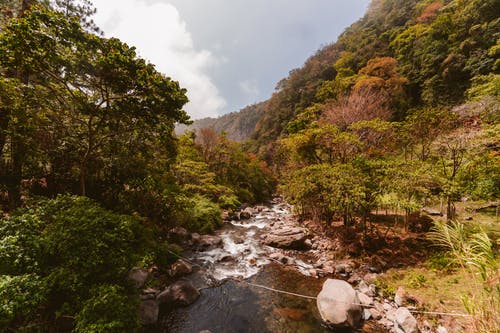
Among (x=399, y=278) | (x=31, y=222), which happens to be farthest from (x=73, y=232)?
(x=399, y=278)

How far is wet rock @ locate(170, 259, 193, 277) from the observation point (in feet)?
26.3

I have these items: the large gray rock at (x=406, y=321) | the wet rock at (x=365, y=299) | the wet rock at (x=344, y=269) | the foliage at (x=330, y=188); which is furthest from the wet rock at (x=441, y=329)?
the foliage at (x=330, y=188)

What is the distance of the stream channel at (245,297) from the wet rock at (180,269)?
0.28 meters

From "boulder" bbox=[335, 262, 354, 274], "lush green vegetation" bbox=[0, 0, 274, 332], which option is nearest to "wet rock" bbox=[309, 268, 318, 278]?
"boulder" bbox=[335, 262, 354, 274]

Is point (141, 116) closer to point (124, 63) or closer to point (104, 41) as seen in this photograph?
point (124, 63)

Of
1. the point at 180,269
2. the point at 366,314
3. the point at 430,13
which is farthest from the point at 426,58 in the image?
the point at 180,269

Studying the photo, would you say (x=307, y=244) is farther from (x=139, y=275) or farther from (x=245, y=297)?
(x=139, y=275)

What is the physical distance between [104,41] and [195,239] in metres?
10.1

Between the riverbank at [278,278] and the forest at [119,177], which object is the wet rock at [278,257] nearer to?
the riverbank at [278,278]

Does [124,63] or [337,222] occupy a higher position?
[124,63]

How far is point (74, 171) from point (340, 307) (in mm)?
10977

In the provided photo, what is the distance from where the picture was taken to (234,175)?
87.2 feet

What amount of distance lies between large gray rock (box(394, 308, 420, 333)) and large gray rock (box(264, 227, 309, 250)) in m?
5.53

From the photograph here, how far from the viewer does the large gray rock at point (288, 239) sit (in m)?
11.0
